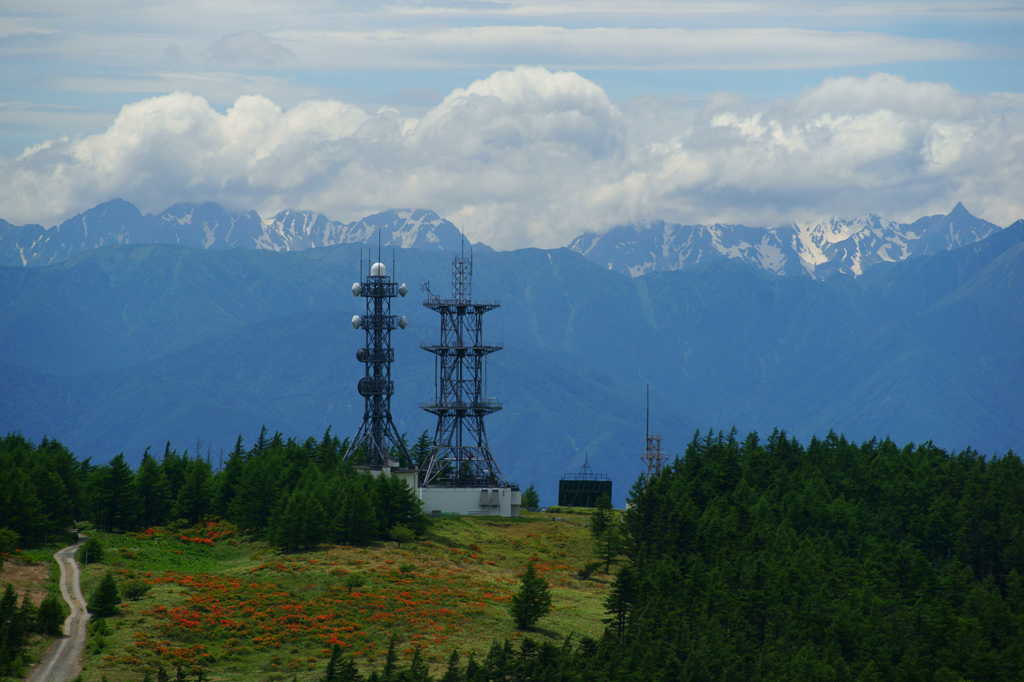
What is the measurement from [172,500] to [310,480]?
12.4 meters

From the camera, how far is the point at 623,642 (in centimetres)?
9275

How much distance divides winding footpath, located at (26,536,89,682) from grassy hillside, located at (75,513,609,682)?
37.4 inches

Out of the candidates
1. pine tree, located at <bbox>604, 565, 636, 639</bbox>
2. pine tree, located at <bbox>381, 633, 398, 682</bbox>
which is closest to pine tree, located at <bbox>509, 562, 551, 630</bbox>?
pine tree, located at <bbox>604, 565, 636, 639</bbox>

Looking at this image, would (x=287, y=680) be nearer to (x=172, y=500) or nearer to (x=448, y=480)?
(x=172, y=500)

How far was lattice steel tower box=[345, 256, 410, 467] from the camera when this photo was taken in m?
156

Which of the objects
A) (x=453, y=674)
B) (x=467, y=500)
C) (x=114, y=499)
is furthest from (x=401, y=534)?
(x=453, y=674)

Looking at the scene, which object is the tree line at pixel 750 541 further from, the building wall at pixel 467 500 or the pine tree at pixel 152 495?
the building wall at pixel 467 500

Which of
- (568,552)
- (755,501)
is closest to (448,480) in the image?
(568,552)

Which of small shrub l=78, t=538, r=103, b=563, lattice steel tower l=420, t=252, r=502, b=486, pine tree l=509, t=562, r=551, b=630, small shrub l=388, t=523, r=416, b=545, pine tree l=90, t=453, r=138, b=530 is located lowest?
pine tree l=509, t=562, r=551, b=630

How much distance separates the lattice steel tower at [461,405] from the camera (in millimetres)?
153625

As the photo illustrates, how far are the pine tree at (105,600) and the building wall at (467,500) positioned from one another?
53406 mm

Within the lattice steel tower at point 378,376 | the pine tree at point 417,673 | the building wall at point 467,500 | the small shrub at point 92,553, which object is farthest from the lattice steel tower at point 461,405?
the pine tree at point 417,673

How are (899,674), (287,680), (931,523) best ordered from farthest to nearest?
(931,523), (899,674), (287,680)

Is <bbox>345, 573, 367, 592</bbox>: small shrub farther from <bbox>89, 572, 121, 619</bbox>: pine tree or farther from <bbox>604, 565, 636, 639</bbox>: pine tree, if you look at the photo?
<bbox>604, 565, 636, 639</bbox>: pine tree
